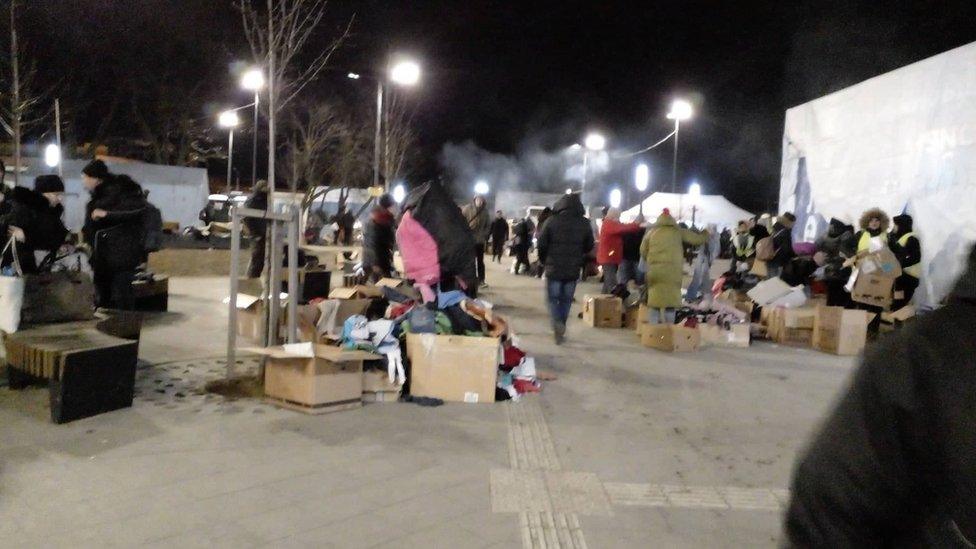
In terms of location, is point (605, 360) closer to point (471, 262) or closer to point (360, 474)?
point (471, 262)

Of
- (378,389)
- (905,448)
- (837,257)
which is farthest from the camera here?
(837,257)

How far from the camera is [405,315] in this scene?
701cm

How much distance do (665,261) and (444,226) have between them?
3.21m

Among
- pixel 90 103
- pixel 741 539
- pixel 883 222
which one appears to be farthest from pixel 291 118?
pixel 741 539

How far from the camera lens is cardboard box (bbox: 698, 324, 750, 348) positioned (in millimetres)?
10148

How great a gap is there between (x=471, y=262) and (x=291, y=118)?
31004 millimetres

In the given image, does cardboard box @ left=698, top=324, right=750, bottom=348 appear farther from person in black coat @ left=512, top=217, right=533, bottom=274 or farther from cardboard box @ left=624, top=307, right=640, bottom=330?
person in black coat @ left=512, top=217, right=533, bottom=274

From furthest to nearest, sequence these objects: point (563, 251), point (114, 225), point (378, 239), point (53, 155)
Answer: point (53, 155)
point (378, 239)
point (563, 251)
point (114, 225)

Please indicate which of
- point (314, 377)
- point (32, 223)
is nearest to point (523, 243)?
point (32, 223)

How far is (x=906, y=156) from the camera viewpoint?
11.7 m

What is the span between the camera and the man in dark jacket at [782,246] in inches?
483

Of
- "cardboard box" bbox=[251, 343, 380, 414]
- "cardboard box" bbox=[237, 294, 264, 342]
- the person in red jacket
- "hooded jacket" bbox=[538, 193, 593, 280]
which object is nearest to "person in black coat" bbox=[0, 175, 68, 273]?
"cardboard box" bbox=[237, 294, 264, 342]

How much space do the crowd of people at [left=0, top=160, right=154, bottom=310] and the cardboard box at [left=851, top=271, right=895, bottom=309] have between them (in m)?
8.84

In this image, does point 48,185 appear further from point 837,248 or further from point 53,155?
point 53,155
